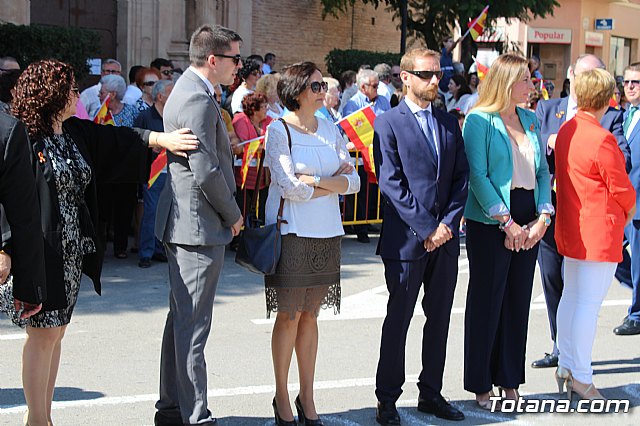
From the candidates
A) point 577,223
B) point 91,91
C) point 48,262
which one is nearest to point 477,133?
point 577,223

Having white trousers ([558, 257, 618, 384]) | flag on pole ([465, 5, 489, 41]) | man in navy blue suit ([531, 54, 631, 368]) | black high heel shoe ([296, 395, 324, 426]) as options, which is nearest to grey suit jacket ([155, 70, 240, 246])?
black high heel shoe ([296, 395, 324, 426])

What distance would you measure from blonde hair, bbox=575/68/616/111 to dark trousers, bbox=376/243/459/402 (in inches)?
51.0

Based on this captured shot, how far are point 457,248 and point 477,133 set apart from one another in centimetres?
70

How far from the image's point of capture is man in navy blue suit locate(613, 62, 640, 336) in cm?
792

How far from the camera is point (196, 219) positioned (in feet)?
16.5

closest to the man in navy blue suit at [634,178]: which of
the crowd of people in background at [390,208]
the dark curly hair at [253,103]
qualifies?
the crowd of people in background at [390,208]

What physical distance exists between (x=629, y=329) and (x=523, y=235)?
2.64 m

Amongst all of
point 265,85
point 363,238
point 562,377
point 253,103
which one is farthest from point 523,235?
point 363,238

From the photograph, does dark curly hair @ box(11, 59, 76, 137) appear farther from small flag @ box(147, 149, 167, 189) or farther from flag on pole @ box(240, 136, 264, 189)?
flag on pole @ box(240, 136, 264, 189)

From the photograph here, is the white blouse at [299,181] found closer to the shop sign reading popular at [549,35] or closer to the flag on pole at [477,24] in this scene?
the flag on pole at [477,24]

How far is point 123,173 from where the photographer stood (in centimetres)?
525

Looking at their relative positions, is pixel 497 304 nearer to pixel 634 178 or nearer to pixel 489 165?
pixel 489 165

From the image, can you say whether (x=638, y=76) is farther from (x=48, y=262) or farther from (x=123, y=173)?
(x=48, y=262)

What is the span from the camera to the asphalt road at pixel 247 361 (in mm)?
5801
